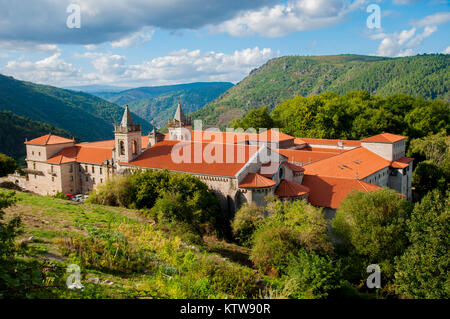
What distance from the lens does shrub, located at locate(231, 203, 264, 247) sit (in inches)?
1161

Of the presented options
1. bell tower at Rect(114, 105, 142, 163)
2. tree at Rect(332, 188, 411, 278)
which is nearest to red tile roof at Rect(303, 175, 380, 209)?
tree at Rect(332, 188, 411, 278)

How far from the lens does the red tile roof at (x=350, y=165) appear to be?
40031 millimetres

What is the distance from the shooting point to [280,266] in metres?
22.4

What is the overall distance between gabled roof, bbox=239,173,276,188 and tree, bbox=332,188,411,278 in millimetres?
7295

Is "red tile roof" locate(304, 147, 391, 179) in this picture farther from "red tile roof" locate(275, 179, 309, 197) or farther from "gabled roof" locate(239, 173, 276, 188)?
"gabled roof" locate(239, 173, 276, 188)

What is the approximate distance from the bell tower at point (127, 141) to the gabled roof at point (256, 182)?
599 inches

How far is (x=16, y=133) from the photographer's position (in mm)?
114375
